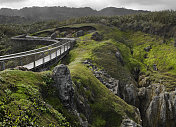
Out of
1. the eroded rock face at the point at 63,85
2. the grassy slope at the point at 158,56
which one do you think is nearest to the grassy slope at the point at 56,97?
the grassy slope at the point at 158,56

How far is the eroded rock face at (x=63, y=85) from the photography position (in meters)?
13.0

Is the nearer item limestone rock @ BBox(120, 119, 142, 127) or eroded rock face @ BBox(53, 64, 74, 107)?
eroded rock face @ BBox(53, 64, 74, 107)

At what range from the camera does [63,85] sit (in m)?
13.2

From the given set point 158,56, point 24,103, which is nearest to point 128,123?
point 24,103

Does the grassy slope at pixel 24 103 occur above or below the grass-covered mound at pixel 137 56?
above

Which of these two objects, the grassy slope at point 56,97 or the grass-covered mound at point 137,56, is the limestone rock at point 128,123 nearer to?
the grassy slope at point 56,97

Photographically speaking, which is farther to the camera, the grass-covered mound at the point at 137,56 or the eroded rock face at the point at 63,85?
the grass-covered mound at the point at 137,56

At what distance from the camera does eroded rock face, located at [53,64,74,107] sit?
13039 mm

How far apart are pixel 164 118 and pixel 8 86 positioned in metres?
28.8

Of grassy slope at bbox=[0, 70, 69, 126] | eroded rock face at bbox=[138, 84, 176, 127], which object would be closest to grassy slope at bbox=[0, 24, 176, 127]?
grassy slope at bbox=[0, 70, 69, 126]

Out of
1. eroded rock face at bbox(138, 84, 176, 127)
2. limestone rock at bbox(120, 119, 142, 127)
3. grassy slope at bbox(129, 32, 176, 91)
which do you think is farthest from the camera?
grassy slope at bbox(129, 32, 176, 91)

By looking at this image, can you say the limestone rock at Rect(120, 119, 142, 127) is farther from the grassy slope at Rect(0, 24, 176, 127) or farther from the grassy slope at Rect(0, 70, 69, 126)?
the grassy slope at Rect(0, 70, 69, 126)

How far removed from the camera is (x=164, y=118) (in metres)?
31.1

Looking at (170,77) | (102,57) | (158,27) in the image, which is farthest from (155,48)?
(102,57)
